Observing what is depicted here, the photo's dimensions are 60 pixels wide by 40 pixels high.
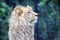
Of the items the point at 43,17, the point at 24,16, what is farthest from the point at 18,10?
the point at 43,17

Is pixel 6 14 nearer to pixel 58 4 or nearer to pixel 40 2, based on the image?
pixel 40 2

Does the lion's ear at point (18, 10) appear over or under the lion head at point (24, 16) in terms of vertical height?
over

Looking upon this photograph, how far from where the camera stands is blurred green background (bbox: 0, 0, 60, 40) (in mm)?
4457

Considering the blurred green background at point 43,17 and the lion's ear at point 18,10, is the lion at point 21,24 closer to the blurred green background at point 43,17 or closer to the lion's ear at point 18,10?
the lion's ear at point 18,10

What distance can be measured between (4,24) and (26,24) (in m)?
1.93

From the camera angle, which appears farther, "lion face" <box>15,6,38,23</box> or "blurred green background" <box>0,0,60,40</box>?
"blurred green background" <box>0,0,60,40</box>

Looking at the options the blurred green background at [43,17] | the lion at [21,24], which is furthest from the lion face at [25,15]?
the blurred green background at [43,17]

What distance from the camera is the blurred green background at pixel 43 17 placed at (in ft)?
14.6

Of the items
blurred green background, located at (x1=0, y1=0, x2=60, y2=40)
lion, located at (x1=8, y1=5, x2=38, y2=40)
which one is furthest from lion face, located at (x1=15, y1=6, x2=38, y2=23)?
blurred green background, located at (x1=0, y1=0, x2=60, y2=40)

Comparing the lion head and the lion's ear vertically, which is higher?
the lion's ear

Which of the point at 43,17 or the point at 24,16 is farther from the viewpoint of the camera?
the point at 43,17

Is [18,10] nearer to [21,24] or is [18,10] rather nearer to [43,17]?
[21,24]

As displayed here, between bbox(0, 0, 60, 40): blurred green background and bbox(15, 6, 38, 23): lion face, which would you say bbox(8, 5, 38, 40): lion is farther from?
bbox(0, 0, 60, 40): blurred green background

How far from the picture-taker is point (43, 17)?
5.15 metres
